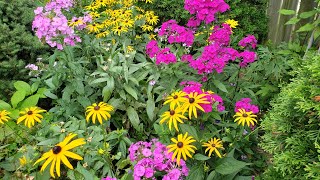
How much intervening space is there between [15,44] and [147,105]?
1.49m

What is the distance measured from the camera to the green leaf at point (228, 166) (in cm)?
195

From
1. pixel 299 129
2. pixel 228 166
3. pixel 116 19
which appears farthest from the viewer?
pixel 116 19

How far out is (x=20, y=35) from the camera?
323 cm

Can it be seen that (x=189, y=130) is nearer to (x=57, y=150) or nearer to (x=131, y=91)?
(x=57, y=150)

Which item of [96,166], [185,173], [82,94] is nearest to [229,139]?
[185,173]

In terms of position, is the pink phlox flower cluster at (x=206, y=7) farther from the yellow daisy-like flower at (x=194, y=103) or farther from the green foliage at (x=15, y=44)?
the green foliage at (x=15, y=44)

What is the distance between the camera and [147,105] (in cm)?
267

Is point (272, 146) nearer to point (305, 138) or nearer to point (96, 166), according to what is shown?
point (305, 138)

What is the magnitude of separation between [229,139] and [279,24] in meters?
1.92

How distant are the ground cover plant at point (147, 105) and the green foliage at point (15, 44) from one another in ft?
0.64

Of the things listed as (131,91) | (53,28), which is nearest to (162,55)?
(131,91)

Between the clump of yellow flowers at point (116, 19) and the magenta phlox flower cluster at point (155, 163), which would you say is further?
the clump of yellow flowers at point (116, 19)

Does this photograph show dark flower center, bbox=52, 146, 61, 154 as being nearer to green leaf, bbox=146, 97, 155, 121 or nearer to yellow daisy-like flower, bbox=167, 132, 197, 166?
yellow daisy-like flower, bbox=167, 132, 197, 166

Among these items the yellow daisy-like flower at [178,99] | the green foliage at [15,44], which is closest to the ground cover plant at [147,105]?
the yellow daisy-like flower at [178,99]
